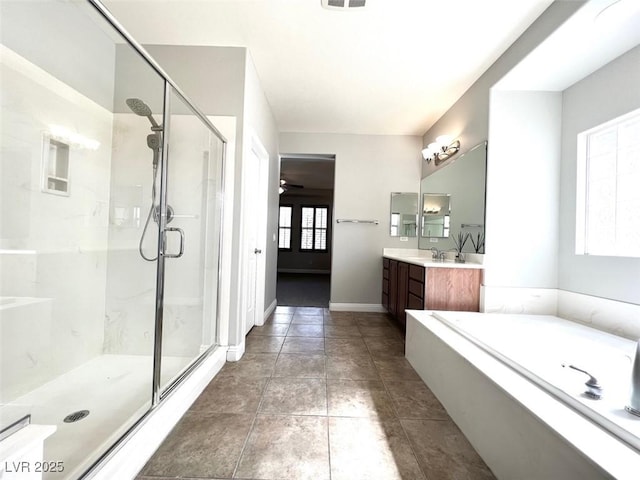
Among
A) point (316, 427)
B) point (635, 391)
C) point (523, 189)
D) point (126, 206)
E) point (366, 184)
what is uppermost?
point (366, 184)

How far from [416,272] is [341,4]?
7.16ft

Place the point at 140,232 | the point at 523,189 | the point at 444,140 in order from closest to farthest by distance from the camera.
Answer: the point at 140,232, the point at 523,189, the point at 444,140

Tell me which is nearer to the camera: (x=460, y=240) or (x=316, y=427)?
(x=316, y=427)

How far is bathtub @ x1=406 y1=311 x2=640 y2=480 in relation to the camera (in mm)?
868

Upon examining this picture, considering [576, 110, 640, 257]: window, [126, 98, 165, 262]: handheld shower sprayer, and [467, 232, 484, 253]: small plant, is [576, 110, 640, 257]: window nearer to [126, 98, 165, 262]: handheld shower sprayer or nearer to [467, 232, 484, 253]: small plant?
[467, 232, 484, 253]: small plant

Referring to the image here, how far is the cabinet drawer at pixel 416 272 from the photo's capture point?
101 inches

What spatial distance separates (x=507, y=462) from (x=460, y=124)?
2.85 metres

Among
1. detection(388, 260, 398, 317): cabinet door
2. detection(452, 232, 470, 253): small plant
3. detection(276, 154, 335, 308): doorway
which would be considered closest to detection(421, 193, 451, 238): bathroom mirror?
detection(452, 232, 470, 253): small plant

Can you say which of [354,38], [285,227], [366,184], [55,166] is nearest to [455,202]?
[366,184]

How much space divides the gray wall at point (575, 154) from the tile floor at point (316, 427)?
4.65ft

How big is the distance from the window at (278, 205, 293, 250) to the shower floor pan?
7038 mm

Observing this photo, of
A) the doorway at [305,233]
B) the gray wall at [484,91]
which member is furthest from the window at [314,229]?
the gray wall at [484,91]

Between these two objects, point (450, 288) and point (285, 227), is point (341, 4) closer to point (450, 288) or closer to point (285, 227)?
point (450, 288)

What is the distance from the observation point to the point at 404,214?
401cm
